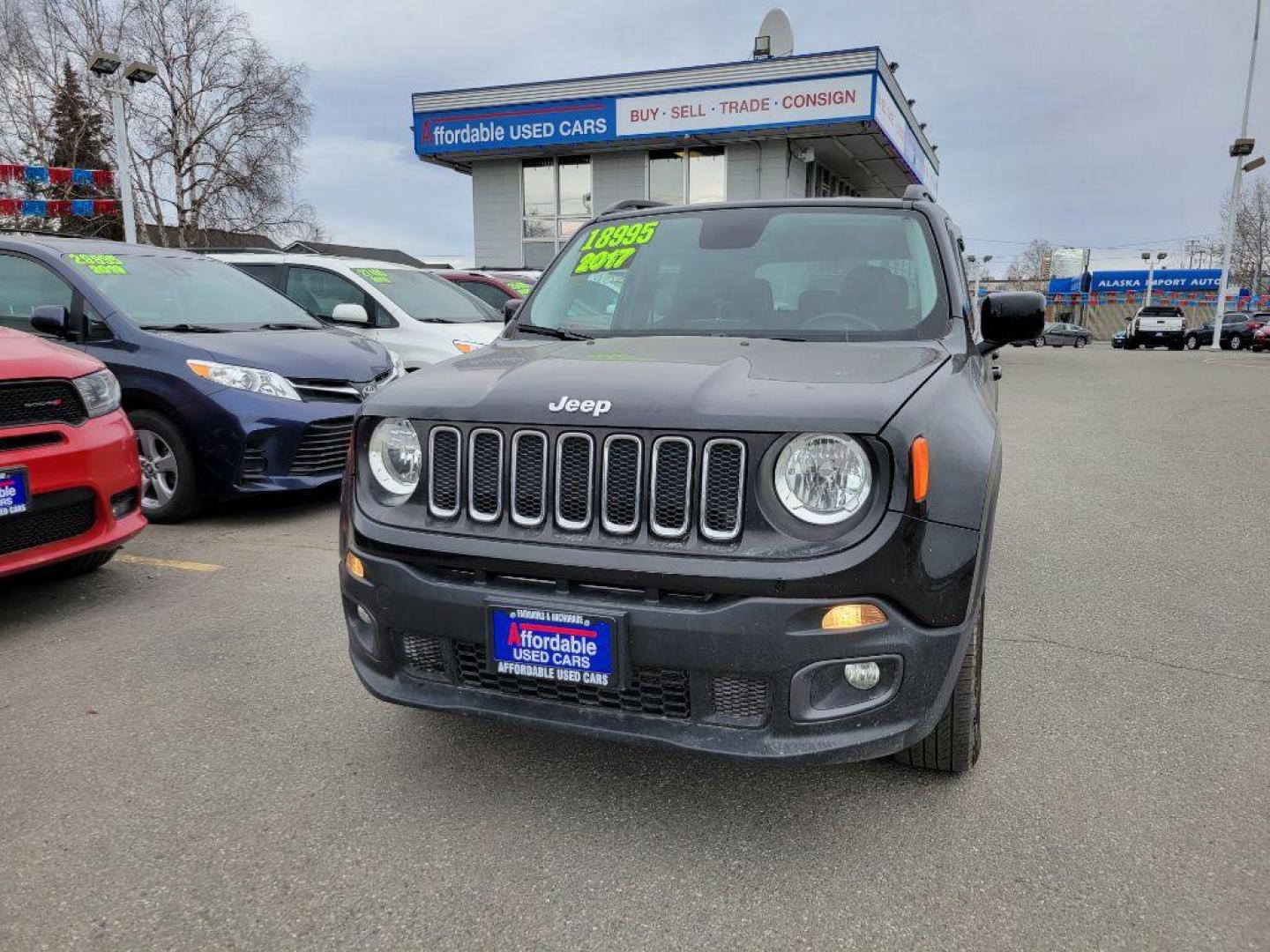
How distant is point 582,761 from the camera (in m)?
2.67

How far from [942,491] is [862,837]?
963 millimetres

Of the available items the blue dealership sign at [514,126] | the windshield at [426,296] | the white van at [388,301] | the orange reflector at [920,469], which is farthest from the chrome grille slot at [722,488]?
the blue dealership sign at [514,126]

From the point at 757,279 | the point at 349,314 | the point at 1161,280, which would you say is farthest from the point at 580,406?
the point at 1161,280

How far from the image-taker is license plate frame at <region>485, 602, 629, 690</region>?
205cm

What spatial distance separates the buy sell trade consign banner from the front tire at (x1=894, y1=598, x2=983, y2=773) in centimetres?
1850

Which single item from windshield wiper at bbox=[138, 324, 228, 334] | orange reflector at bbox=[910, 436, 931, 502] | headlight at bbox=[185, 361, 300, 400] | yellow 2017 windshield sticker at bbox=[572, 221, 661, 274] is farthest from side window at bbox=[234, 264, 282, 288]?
orange reflector at bbox=[910, 436, 931, 502]

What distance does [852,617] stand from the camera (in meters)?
1.96

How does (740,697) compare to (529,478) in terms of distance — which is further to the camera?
(529,478)

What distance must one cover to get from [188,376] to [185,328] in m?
0.60

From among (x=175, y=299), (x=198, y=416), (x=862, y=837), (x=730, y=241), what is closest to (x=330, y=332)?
(x=175, y=299)

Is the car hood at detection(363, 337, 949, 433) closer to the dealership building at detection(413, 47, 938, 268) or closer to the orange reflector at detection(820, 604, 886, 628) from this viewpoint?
Answer: the orange reflector at detection(820, 604, 886, 628)

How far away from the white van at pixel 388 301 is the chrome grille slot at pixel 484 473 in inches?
223

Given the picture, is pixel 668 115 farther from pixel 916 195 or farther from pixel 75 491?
pixel 75 491

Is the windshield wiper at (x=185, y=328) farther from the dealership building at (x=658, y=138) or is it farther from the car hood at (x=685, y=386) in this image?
the dealership building at (x=658, y=138)
